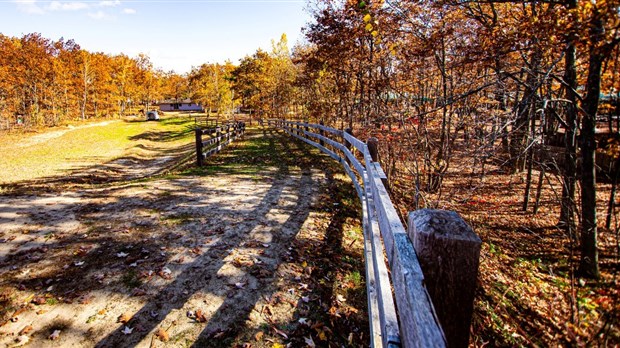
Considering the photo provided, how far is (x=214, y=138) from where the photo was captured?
1515 centimetres

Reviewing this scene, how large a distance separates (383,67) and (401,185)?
14.9 ft

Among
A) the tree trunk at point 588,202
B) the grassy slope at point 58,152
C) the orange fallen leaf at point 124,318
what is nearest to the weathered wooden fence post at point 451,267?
the orange fallen leaf at point 124,318

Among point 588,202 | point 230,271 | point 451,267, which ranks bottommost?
point 230,271

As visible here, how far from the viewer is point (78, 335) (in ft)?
10.4

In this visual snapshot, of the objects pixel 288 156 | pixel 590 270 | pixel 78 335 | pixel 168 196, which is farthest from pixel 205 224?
pixel 590 270

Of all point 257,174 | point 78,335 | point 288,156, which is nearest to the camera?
point 78,335

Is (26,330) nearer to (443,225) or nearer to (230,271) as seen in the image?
(230,271)

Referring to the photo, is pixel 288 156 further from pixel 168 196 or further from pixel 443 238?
pixel 443 238

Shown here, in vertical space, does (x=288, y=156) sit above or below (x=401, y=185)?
above

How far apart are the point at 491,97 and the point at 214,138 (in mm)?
11927

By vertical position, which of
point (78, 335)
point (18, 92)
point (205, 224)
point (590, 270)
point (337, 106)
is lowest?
point (590, 270)

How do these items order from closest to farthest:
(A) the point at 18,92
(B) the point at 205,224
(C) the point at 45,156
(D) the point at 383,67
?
(B) the point at 205,224
(D) the point at 383,67
(C) the point at 45,156
(A) the point at 18,92

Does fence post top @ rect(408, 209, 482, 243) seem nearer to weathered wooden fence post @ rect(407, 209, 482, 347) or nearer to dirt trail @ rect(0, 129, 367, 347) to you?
weathered wooden fence post @ rect(407, 209, 482, 347)

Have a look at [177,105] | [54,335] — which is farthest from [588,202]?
[177,105]
